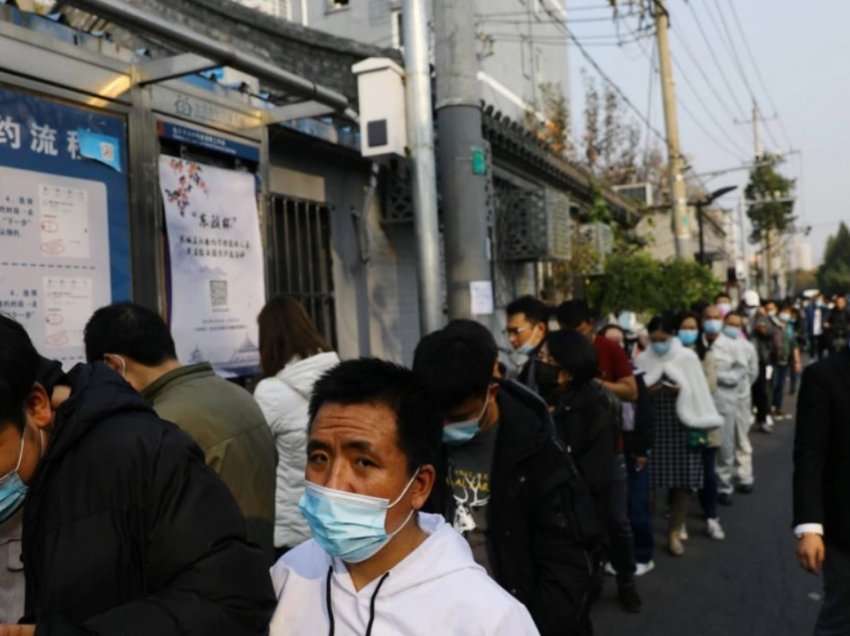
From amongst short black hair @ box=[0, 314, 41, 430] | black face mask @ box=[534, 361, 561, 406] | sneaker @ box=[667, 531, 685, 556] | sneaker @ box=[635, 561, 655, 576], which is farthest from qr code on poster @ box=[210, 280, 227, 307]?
sneaker @ box=[667, 531, 685, 556]

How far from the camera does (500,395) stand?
2.70 m

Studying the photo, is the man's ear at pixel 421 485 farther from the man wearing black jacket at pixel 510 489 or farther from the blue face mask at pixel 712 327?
the blue face mask at pixel 712 327

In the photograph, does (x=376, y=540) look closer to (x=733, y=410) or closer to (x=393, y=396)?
(x=393, y=396)

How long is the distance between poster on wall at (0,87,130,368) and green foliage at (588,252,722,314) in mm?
10331

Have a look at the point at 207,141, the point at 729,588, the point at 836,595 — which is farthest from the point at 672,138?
the point at 836,595

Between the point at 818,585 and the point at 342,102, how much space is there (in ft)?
14.5

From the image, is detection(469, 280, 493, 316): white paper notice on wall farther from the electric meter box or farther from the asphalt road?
the asphalt road

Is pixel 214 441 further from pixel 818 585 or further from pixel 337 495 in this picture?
pixel 818 585

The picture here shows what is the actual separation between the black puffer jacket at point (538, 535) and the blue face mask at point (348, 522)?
2.10 feet

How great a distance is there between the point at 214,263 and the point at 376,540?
3.04 meters

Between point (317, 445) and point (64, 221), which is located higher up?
point (64, 221)

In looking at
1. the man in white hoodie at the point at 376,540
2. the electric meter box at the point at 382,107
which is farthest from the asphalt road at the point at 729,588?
the man in white hoodie at the point at 376,540

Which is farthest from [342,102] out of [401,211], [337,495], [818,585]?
[818,585]

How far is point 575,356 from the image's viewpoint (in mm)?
4281
